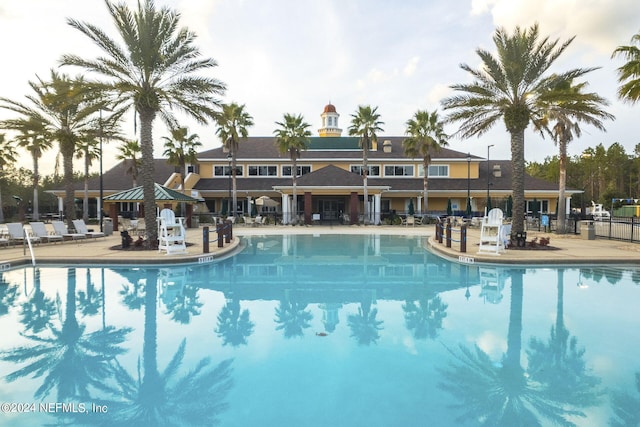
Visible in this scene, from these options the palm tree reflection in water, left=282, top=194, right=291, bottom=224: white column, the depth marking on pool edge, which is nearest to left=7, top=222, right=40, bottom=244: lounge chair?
the depth marking on pool edge

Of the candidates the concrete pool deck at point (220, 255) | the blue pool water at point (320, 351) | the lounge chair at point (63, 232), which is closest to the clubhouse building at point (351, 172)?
the lounge chair at point (63, 232)

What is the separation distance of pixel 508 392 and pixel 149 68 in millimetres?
17914

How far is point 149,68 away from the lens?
17031 millimetres

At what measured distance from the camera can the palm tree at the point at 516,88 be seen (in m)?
18.0

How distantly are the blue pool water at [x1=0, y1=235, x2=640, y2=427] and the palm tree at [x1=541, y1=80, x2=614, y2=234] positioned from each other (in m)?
9.80

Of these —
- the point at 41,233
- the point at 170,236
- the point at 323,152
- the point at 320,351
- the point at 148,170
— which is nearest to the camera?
the point at 320,351

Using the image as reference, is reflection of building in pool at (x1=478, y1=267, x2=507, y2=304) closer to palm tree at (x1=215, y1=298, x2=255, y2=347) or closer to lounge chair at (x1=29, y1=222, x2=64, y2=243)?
palm tree at (x1=215, y1=298, x2=255, y2=347)

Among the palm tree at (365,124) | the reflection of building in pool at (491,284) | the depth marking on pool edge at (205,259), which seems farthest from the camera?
the palm tree at (365,124)

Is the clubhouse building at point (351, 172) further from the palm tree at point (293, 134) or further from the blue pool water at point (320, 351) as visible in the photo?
the blue pool water at point (320, 351)

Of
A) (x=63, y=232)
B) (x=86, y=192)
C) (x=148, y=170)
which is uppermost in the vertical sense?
(x=148, y=170)

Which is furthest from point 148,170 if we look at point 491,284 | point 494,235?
point 494,235

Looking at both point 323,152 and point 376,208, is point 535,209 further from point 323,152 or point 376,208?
point 323,152

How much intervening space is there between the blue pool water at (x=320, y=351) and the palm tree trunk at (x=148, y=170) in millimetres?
5868

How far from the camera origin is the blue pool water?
4578 mm
